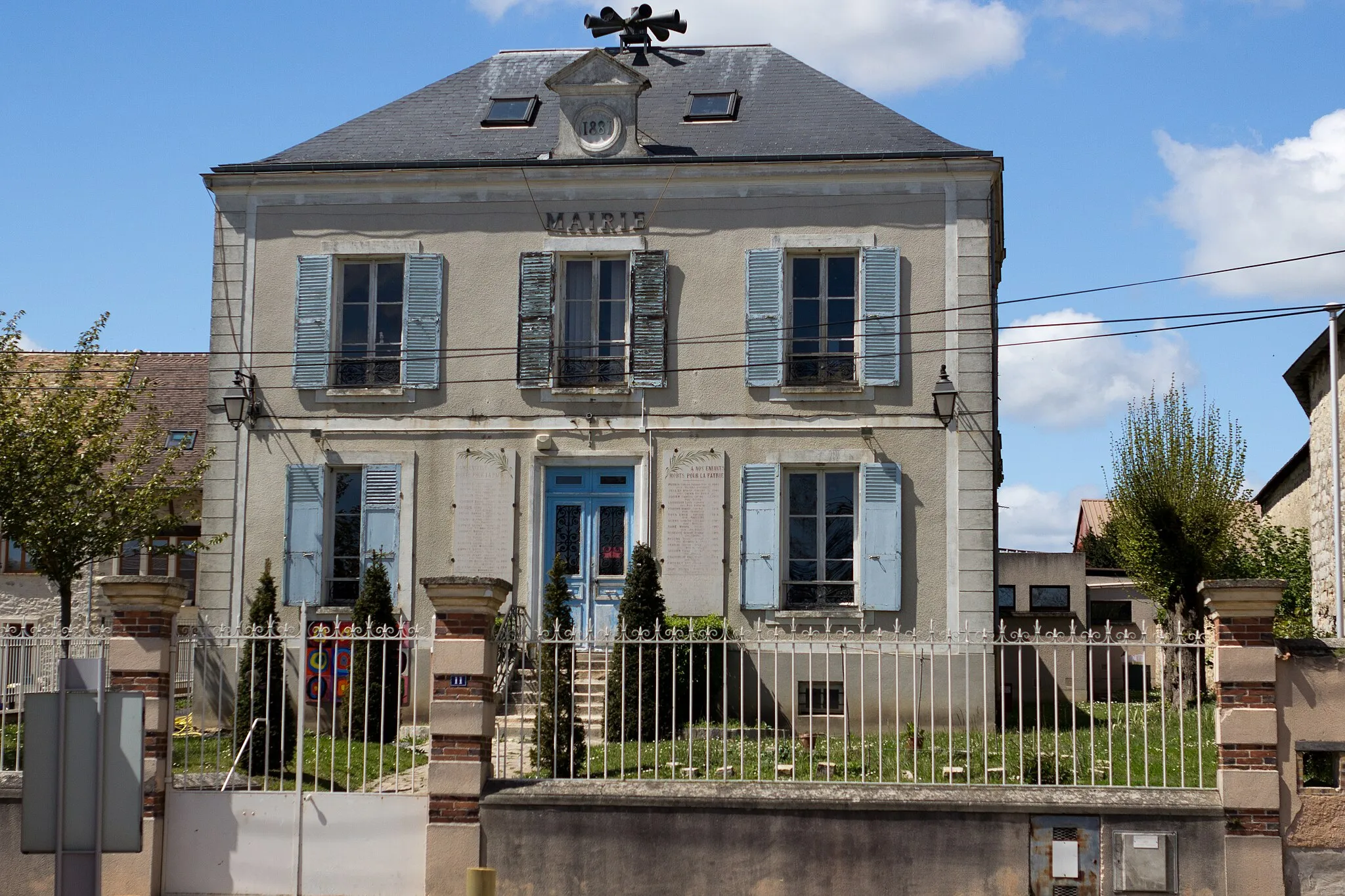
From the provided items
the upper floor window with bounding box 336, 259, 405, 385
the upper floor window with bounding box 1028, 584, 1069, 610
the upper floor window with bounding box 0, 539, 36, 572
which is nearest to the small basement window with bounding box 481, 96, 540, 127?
the upper floor window with bounding box 336, 259, 405, 385

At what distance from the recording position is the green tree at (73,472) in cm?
1770

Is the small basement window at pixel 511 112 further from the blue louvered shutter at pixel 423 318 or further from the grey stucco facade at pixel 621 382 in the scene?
the blue louvered shutter at pixel 423 318

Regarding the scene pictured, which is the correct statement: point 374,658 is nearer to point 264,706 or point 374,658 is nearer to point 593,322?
point 264,706

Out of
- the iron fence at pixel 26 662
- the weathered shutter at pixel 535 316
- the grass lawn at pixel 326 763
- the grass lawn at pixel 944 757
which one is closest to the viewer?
the grass lawn at pixel 944 757

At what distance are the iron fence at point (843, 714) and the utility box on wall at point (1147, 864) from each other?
1.28 ft

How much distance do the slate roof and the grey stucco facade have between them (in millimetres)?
217

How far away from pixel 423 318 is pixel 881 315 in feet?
17.5

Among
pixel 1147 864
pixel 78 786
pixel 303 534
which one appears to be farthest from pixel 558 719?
pixel 303 534

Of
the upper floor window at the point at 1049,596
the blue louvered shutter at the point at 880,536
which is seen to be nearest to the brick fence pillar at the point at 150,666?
the blue louvered shutter at the point at 880,536

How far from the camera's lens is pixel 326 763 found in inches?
481

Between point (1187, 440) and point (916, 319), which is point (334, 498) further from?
point (1187, 440)

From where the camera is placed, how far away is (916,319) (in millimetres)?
16844

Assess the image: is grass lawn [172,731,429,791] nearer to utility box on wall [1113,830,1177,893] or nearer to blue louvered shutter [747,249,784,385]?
utility box on wall [1113,830,1177,893]

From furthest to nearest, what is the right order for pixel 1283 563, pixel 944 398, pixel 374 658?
pixel 1283 563 < pixel 944 398 < pixel 374 658
